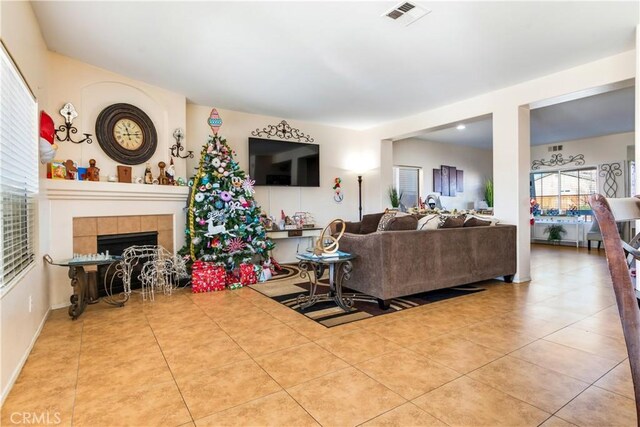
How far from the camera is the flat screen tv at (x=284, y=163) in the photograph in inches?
230

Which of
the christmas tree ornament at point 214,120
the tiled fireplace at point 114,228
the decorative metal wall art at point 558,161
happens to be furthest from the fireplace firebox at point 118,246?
the decorative metal wall art at point 558,161

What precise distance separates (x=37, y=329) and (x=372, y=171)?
18.8 feet

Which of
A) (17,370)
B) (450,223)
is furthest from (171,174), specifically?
(450,223)

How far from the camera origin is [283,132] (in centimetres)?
626

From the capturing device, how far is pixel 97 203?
3980mm

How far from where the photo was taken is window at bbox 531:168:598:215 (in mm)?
8461

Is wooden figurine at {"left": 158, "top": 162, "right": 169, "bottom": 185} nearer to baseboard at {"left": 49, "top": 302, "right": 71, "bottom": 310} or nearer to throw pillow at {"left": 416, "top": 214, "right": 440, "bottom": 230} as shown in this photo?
baseboard at {"left": 49, "top": 302, "right": 71, "bottom": 310}

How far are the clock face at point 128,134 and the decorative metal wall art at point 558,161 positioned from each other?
9.70 m

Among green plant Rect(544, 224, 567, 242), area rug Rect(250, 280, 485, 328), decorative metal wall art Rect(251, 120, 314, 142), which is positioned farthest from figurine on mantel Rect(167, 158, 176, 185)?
green plant Rect(544, 224, 567, 242)

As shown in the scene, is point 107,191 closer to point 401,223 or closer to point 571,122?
point 401,223

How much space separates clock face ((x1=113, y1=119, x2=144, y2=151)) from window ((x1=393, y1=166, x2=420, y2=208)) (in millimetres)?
5572

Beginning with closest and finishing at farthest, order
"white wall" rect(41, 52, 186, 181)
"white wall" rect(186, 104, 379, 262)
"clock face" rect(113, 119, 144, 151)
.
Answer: "white wall" rect(41, 52, 186, 181)
"clock face" rect(113, 119, 144, 151)
"white wall" rect(186, 104, 379, 262)

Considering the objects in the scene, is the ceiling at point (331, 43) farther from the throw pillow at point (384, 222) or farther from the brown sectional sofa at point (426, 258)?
the brown sectional sofa at point (426, 258)

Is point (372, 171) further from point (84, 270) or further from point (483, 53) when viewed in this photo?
point (84, 270)
